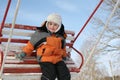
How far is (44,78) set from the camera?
517 centimetres

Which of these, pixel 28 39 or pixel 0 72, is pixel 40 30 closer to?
pixel 28 39

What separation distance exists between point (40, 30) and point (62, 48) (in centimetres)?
46

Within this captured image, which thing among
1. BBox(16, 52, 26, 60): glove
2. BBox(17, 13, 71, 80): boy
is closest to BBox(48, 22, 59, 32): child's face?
BBox(17, 13, 71, 80): boy

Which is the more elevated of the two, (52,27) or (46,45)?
(52,27)

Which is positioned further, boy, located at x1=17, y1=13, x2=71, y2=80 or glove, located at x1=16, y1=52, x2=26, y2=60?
glove, located at x1=16, y1=52, x2=26, y2=60

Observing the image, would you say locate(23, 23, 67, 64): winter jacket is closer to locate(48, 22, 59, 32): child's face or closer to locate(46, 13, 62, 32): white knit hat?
locate(48, 22, 59, 32): child's face

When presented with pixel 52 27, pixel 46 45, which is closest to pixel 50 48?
pixel 46 45

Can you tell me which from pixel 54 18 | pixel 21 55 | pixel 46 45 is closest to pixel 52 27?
pixel 54 18

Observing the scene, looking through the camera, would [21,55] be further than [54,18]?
No

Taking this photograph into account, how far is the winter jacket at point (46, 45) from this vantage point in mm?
5383

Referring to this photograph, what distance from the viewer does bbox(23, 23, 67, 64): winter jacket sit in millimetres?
5383

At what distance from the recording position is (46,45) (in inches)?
215

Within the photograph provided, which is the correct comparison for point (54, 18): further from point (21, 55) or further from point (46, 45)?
point (21, 55)

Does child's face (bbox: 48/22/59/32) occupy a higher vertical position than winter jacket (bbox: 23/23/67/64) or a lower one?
higher
